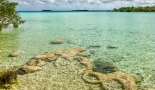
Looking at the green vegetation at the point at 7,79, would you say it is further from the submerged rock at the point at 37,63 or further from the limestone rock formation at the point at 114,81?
the limestone rock formation at the point at 114,81

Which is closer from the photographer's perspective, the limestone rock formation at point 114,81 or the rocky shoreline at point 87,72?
the limestone rock formation at point 114,81

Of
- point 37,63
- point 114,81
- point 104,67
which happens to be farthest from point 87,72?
point 37,63

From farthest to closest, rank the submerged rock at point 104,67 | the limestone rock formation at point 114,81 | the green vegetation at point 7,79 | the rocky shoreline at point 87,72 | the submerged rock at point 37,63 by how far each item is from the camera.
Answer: the submerged rock at point 37,63 → the submerged rock at point 104,67 → the rocky shoreline at point 87,72 → the limestone rock formation at point 114,81 → the green vegetation at point 7,79

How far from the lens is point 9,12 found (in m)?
34.8

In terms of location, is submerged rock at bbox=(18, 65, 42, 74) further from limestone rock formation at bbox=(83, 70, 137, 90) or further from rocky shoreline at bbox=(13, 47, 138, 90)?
limestone rock formation at bbox=(83, 70, 137, 90)

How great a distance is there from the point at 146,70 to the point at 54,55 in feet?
28.3

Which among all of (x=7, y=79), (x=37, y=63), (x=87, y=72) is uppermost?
(x=7, y=79)

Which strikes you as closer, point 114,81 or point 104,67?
point 114,81

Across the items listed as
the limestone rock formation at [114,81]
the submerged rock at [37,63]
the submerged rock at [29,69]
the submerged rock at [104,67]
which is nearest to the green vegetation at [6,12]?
the submerged rock at [37,63]

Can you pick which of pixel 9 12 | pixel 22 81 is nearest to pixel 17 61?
pixel 22 81

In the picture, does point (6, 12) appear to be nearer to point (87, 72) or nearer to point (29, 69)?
point (29, 69)

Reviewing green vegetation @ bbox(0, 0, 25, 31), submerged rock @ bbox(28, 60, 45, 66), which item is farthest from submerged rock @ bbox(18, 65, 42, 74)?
green vegetation @ bbox(0, 0, 25, 31)

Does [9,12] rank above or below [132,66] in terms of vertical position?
above

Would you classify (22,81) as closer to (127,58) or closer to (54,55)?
(54,55)
